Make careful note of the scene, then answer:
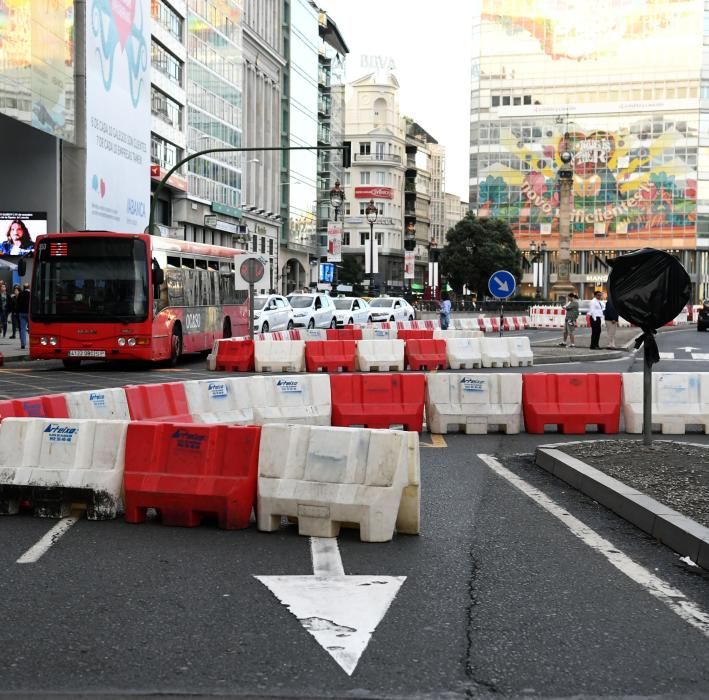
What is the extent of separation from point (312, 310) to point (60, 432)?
1306 inches

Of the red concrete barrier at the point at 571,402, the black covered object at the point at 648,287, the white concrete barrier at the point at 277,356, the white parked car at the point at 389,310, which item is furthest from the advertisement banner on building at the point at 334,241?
the black covered object at the point at 648,287

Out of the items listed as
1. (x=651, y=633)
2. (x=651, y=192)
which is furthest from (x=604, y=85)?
(x=651, y=633)

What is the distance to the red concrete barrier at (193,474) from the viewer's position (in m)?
7.67

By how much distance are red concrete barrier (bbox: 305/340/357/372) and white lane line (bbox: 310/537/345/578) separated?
60.2ft

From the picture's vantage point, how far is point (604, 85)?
124 m

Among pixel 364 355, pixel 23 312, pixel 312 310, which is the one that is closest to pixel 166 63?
pixel 312 310

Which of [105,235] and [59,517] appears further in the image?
[105,235]

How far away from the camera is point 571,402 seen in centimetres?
1413

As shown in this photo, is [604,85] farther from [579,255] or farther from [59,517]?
[59,517]

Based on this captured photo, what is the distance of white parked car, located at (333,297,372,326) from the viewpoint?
1811 inches

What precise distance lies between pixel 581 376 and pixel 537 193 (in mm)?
113081

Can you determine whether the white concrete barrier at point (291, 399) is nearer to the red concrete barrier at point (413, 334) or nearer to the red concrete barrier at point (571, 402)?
the red concrete barrier at point (571, 402)

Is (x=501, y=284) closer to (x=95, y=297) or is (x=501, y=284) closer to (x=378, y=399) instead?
(x=95, y=297)


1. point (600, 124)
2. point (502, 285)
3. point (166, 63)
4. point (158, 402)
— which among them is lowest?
point (158, 402)
